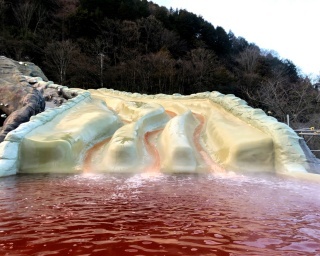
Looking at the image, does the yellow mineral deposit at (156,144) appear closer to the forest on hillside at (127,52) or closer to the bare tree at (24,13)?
the forest on hillside at (127,52)

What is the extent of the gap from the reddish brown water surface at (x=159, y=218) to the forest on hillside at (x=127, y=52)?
13360 mm

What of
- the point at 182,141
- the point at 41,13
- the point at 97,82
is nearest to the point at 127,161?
the point at 182,141

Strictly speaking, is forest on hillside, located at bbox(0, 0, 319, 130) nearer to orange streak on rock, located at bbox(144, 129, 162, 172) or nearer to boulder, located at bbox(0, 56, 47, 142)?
boulder, located at bbox(0, 56, 47, 142)

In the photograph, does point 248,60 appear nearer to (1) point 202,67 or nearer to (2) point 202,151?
(1) point 202,67

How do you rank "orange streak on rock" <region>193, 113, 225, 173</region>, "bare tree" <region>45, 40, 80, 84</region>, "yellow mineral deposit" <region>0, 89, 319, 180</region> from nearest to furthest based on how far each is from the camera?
"yellow mineral deposit" <region>0, 89, 319, 180</region>, "orange streak on rock" <region>193, 113, 225, 173</region>, "bare tree" <region>45, 40, 80, 84</region>

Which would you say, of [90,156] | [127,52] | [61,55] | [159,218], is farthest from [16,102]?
[127,52]

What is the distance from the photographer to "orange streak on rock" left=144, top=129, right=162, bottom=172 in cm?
525

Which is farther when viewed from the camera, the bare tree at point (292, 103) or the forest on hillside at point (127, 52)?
the forest on hillside at point (127, 52)

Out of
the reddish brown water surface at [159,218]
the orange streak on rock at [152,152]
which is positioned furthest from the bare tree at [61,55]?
the reddish brown water surface at [159,218]

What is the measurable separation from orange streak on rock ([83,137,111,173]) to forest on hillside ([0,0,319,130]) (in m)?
11.8

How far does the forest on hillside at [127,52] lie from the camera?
1938 cm

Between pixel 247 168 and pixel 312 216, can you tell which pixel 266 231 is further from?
pixel 247 168

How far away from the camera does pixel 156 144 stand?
626 cm

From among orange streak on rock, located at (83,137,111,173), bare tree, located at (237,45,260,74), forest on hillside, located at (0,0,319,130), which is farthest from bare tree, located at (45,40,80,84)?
orange streak on rock, located at (83,137,111,173)
